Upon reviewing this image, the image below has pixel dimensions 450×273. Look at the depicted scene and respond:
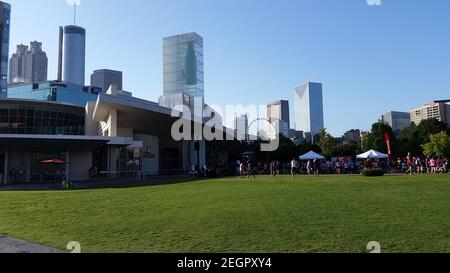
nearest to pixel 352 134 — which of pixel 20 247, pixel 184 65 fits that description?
pixel 184 65

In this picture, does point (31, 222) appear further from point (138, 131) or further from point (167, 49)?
point (167, 49)

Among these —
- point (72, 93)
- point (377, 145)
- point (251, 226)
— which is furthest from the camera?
point (72, 93)

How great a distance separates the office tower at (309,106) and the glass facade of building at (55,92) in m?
63.0

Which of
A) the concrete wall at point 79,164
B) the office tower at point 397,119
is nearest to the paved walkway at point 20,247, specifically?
the concrete wall at point 79,164

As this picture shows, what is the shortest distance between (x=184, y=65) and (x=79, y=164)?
233 feet

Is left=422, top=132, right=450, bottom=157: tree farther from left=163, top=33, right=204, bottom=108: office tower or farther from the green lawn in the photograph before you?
the green lawn

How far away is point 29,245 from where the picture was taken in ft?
25.1

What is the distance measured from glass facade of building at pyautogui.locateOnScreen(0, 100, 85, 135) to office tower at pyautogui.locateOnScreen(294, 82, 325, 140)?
83086 millimetres

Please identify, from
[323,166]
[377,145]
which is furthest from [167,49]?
[323,166]

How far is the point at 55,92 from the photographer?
119562 millimetres

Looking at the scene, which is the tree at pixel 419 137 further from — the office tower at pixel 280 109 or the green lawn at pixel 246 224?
the office tower at pixel 280 109

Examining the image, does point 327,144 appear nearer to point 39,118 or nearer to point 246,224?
point 39,118

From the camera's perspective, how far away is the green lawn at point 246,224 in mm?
7012
